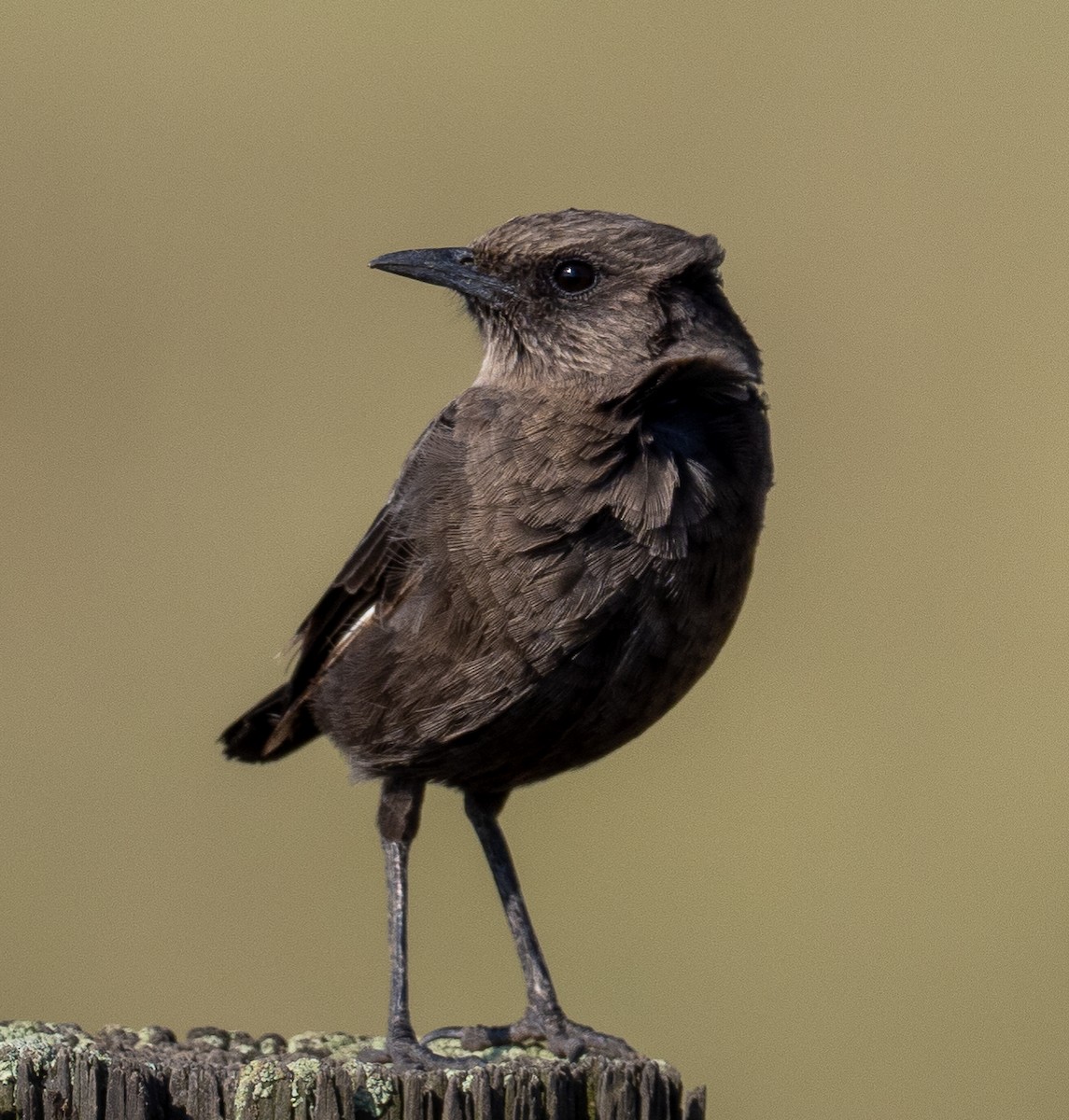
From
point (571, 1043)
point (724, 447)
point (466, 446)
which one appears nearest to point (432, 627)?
point (466, 446)

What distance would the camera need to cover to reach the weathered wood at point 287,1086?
419 centimetres

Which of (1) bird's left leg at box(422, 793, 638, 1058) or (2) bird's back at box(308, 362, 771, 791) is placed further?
(1) bird's left leg at box(422, 793, 638, 1058)

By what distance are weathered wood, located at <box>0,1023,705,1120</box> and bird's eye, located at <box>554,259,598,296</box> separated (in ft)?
8.58

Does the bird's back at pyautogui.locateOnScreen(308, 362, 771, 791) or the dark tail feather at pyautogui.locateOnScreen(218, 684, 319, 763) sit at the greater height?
the bird's back at pyautogui.locateOnScreen(308, 362, 771, 791)

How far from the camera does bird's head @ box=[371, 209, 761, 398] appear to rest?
19.5ft

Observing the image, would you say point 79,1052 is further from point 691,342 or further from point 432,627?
Result: point 691,342

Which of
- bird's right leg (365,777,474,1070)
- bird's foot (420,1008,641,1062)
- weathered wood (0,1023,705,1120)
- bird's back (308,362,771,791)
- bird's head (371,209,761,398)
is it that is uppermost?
bird's head (371,209,761,398)

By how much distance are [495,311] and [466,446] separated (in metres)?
0.81

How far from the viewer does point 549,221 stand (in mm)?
6195

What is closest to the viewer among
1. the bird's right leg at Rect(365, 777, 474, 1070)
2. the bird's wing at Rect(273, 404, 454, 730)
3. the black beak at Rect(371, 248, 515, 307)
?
the bird's wing at Rect(273, 404, 454, 730)

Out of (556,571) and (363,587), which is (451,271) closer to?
(363,587)

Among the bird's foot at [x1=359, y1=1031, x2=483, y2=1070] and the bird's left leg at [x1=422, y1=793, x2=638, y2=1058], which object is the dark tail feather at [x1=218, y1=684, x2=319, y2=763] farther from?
the bird's foot at [x1=359, y1=1031, x2=483, y2=1070]

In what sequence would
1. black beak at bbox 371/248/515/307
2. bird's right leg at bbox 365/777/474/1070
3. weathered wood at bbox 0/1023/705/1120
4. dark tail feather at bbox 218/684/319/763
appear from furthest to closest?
dark tail feather at bbox 218/684/319/763 → black beak at bbox 371/248/515/307 → bird's right leg at bbox 365/777/474/1070 → weathered wood at bbox 0/1023/705/1120

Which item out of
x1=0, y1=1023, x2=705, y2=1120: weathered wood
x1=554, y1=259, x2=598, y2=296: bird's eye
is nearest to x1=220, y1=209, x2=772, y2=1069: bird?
x1=554, y1=259, x2=598, y2=296: bird's eye
